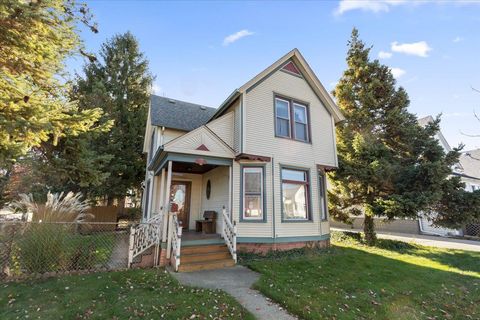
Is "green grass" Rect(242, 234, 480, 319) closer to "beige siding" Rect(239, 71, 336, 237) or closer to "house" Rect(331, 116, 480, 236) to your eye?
"beige siding" Rect(239, 71, 336, 237)

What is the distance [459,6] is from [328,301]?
25.2 feet

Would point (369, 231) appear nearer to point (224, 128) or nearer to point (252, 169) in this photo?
point (252, 169)

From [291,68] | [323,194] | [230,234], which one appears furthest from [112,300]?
[291,68]

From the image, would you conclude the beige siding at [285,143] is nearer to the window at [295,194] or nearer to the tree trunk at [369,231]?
the window at [295,194]

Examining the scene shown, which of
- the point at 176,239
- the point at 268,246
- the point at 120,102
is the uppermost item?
the point at 120,102

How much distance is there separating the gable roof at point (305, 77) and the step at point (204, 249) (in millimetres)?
Answer: 5801

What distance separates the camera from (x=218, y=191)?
10.2 m

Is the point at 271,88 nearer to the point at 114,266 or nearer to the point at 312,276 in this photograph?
the point at 312,276

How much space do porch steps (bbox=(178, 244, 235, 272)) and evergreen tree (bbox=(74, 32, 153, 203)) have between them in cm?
1043

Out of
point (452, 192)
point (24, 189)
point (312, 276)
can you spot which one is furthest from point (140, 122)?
point (452, 192)

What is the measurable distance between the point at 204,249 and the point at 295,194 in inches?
171

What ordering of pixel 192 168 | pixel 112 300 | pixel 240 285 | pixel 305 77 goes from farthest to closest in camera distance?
1. pixel 305 77
2. pixel 192 168
3. pixel 240 285
4. pixel 112 300

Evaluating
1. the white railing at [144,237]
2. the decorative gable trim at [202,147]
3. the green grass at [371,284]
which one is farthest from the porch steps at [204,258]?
the decorative gable trim at [202,147]

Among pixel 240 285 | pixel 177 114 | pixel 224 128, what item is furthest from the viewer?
pixel 177 114
